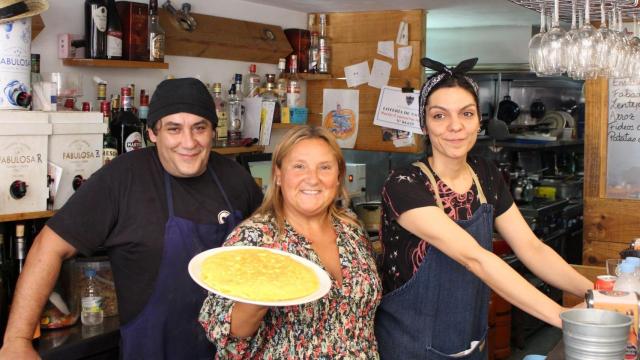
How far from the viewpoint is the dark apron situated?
231 cm

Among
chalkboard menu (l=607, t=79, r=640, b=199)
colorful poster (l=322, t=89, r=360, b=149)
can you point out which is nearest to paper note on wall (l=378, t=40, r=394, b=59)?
colorful poster (l=322, t=89, r=360, b=149)

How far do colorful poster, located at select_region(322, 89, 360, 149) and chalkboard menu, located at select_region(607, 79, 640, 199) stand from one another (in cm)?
157

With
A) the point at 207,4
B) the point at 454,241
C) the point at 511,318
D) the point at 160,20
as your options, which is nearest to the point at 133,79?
the point at 160,20

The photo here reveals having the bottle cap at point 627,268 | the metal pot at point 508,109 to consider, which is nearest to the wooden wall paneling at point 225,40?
the bottle cap at point 627,268

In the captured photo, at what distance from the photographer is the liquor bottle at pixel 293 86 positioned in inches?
177

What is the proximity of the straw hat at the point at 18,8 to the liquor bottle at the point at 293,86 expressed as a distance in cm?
206

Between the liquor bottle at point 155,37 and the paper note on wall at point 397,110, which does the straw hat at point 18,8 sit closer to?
the liquor bottle at point 155,37

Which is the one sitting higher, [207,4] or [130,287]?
[207,4]

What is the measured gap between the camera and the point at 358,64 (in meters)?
4.75

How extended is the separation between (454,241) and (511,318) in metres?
3.63

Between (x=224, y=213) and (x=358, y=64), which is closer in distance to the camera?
(x=224, y=213)

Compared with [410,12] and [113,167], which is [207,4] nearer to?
[410,12]

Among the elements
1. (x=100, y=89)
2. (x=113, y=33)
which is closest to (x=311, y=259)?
(x=100, y=89)

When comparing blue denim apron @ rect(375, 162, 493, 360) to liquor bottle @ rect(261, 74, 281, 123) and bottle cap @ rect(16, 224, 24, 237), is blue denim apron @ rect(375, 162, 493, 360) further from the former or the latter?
liquor bottle @ rect(261, 74, 281, 123)
